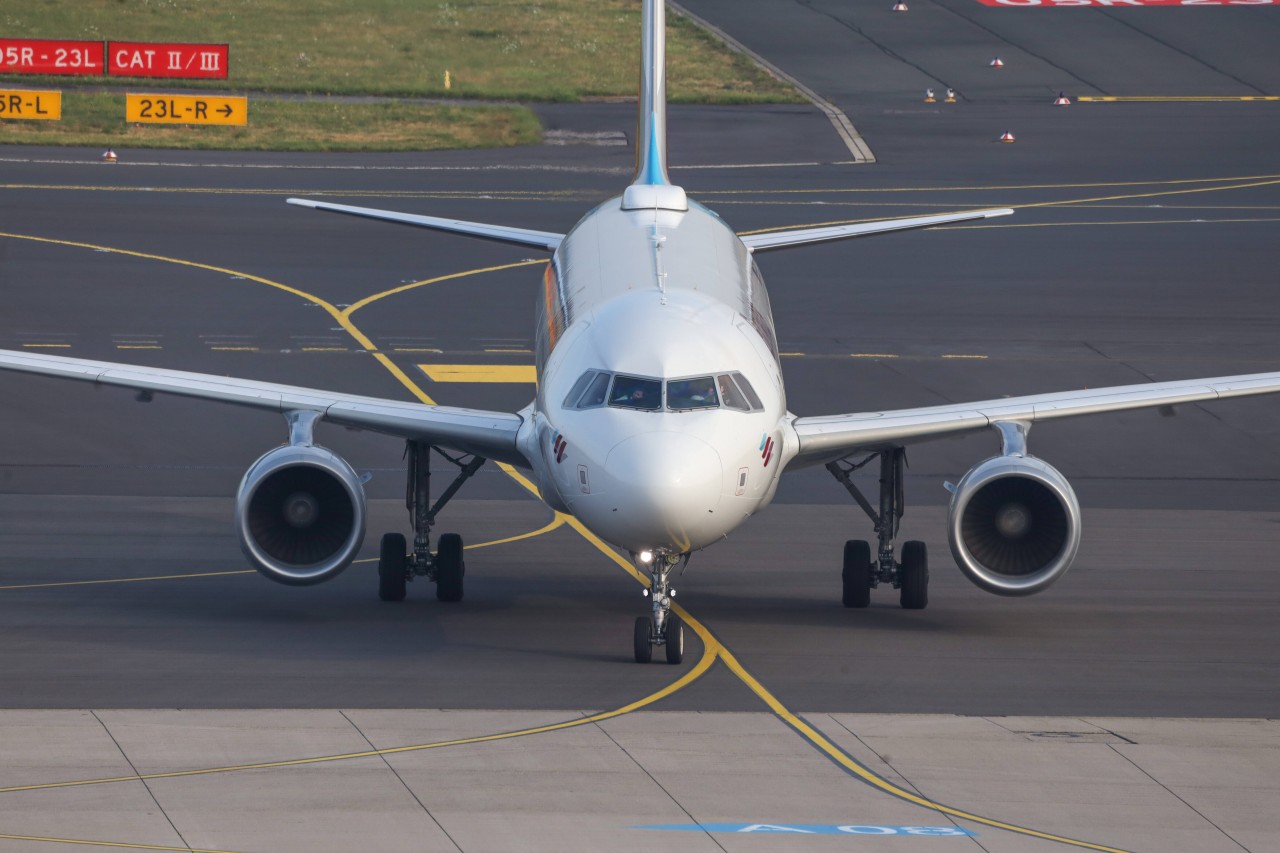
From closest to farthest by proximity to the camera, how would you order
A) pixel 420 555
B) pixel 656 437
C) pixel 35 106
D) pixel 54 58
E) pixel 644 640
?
pixel 656 437 < pixel 644 640 < pixel 420 555 < pixel 35 106 < pixel 54 58

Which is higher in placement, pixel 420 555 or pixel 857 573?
pixel 420 555

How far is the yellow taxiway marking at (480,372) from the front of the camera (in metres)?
36.8

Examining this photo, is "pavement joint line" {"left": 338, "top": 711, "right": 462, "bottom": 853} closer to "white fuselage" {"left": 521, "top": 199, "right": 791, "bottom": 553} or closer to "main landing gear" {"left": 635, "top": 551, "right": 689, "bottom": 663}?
"white fuselage" {"left": 521, "top": 199, "right": 791, "bottom": 553}

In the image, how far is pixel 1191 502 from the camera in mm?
30375

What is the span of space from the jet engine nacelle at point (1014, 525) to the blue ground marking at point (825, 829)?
253 inches

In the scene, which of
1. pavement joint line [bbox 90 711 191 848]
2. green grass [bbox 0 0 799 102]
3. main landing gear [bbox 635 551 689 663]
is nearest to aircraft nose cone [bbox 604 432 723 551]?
main landing gear [bbox 635 551 689 663]

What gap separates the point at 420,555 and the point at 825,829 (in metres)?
9.15

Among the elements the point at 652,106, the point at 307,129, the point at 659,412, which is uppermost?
the point at 307,129

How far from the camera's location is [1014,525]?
22.8 metres

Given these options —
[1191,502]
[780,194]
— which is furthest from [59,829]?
[780,194]

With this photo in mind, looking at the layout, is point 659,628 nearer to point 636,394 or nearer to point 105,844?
point 636,394

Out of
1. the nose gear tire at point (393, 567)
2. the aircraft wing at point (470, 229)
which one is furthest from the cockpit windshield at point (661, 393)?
the aircraft wing at point (470, 229)

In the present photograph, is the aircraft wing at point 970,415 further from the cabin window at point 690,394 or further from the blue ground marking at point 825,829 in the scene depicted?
the blue ground marking at point 825,829

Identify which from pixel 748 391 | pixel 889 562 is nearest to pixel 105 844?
pixel 748 391
